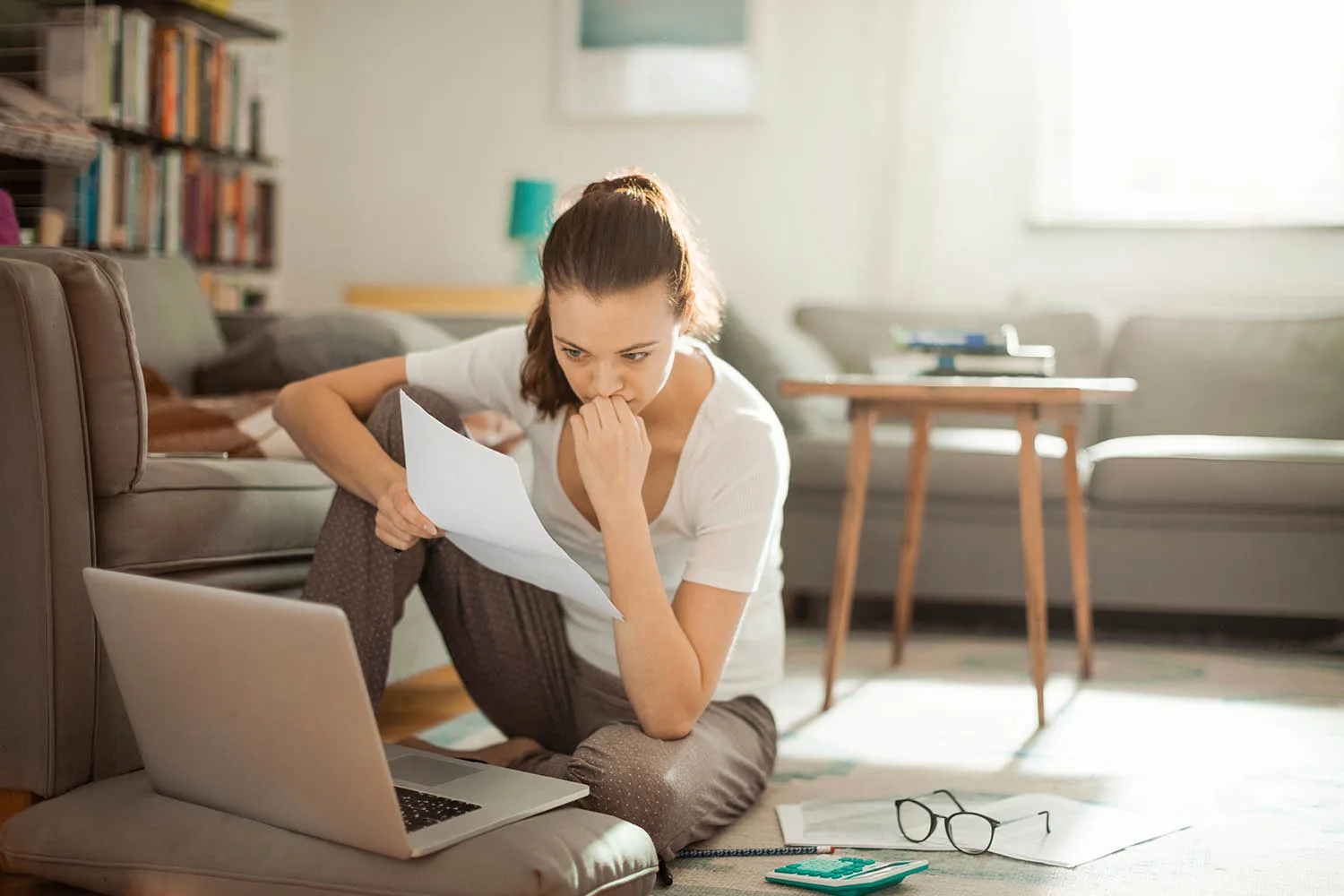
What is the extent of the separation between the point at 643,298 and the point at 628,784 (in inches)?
18.2

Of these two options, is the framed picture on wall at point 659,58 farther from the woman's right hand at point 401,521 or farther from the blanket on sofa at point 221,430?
the woman's right hand at point 401,521

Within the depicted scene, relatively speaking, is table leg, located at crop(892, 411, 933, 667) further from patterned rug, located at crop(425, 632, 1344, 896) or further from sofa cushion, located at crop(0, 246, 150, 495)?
sofa cushion, located at crop(0, 246, 150, 495)

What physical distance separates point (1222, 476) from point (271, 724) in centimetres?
220

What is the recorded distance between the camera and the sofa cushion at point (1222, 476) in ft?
9.01

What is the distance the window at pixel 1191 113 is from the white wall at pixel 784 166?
2.7 inches

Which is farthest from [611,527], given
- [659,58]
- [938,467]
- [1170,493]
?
[659,58]

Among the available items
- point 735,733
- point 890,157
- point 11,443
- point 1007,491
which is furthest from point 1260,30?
point 11,443

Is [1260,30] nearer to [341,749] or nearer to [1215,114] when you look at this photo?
[1215,114]

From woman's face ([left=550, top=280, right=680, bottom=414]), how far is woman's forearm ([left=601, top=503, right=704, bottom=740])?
0.40 feet

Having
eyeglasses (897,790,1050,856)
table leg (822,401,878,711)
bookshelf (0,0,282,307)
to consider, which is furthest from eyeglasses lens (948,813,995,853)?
bookshelf (0,0,282,307)

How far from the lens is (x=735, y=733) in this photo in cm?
151

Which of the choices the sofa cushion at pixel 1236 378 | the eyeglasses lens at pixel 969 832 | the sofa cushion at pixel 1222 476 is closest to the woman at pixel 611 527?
the eyeglasses lens at pixel 969 832

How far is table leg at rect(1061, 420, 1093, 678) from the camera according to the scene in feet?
7.59

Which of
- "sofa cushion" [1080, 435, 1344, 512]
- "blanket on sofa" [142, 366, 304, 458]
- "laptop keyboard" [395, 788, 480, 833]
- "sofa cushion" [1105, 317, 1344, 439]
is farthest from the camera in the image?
"sofa cushion" [1105, 317, 1344, 439]
